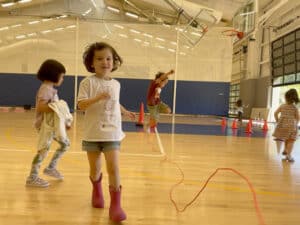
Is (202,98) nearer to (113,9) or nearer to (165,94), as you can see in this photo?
(165,94)

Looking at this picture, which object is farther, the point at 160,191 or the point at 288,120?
the point at 288,120

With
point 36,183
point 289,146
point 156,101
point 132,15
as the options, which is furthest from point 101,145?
point 132,15

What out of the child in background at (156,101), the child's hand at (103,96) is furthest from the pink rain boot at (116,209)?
the child in background at (156,101)

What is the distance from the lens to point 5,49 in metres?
16.2

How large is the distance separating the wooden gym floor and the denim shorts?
1.27 feet

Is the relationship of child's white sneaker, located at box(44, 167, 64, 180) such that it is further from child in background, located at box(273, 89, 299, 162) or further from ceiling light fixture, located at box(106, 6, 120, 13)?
ceiling light fixture, located at box(106, 6, 120, 13)

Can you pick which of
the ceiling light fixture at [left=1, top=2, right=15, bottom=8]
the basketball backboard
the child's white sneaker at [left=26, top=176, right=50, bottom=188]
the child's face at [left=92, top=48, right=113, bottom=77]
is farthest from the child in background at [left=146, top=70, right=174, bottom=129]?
the ceiling light fixture at [left=1, top=2, right=15, bottom=8]

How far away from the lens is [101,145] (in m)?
2.14

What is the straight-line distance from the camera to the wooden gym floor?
2.13 meters

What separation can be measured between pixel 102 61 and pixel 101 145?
0.49 meters

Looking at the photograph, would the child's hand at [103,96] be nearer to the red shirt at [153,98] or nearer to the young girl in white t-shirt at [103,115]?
the young girl in white t-shirt at [103,115]

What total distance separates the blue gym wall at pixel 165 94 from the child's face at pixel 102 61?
1405cm

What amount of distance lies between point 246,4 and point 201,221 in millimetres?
12006

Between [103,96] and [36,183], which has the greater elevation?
[103,96]
